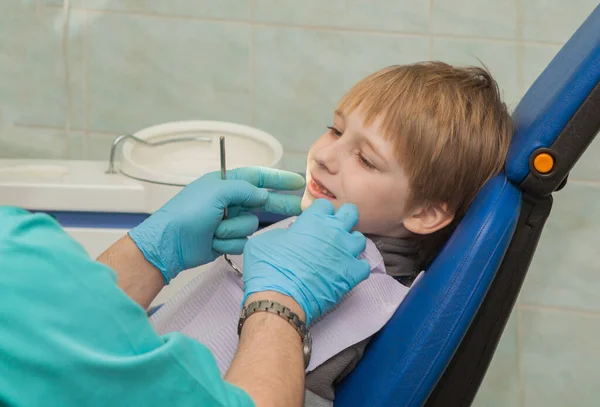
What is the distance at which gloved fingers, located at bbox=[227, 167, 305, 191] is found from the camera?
1.29 m

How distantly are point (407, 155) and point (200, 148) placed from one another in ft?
2.80

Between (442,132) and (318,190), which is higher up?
(442,132)

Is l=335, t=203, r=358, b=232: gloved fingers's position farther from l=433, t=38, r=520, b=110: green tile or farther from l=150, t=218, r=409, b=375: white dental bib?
l=433, t=38, r=520, b=110: green tile

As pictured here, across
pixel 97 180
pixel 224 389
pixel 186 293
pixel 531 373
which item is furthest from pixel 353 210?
pixel 531 373

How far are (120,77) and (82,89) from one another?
128 millimetres

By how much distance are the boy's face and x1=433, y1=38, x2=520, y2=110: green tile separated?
98cm

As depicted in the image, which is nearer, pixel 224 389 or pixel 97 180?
pixel 224 389

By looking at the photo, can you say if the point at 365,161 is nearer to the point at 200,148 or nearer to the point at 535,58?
the point at 200,148

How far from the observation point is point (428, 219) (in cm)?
121

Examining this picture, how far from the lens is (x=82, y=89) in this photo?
2162 mm

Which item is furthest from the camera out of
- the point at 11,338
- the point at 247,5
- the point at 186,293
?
the point at 247,5

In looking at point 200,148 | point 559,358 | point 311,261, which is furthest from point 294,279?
point 559,358

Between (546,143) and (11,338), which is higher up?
(546,143)

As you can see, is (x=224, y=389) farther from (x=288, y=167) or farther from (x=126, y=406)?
(x=288, y=167)
